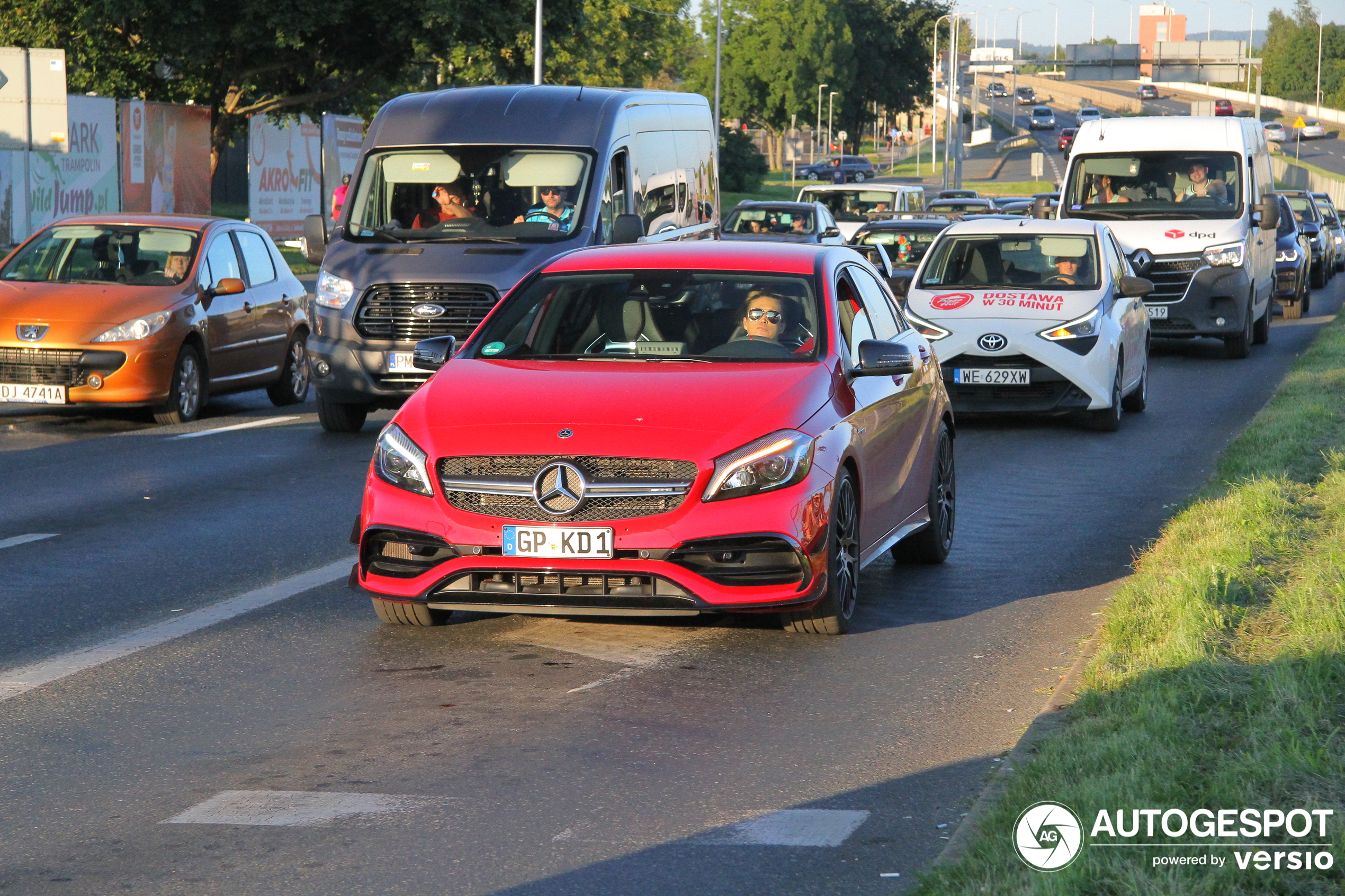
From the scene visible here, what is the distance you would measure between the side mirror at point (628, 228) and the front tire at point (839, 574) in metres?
7.15

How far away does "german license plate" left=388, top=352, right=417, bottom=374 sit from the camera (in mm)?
13609

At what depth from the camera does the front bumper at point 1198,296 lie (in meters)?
20.9

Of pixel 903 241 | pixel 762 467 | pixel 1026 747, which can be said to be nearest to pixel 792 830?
pixel 1026 747

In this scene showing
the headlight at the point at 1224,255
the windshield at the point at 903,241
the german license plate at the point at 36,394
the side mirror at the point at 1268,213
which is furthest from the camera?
the windshield at the point at 903,241

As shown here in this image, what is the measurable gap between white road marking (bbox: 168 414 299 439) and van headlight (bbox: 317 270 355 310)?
1354mm

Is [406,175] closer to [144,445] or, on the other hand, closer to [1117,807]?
[144,445]

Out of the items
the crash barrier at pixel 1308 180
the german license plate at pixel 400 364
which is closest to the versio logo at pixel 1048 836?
the german license plate at pixel 400 364

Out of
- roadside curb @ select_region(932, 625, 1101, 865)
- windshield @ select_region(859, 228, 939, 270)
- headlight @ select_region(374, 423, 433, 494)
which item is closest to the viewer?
roadside curb @ select_region(932, 625, 1101, 865)

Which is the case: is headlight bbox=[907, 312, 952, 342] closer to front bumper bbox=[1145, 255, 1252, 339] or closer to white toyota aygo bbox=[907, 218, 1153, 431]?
white toyota aygo bbox=[907, 218, 1153, 431]

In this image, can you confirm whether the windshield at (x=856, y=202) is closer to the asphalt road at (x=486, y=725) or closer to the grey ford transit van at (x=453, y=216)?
the grey ford transit van at (x=453, y=216)

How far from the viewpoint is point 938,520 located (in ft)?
29.1

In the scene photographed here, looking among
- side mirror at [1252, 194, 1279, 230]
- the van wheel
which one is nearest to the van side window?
the van wheel

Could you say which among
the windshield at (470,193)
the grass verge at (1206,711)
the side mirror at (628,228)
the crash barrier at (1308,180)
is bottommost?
the grass verge at (1206,711)

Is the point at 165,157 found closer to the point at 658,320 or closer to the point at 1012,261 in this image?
the point at 1012,261
